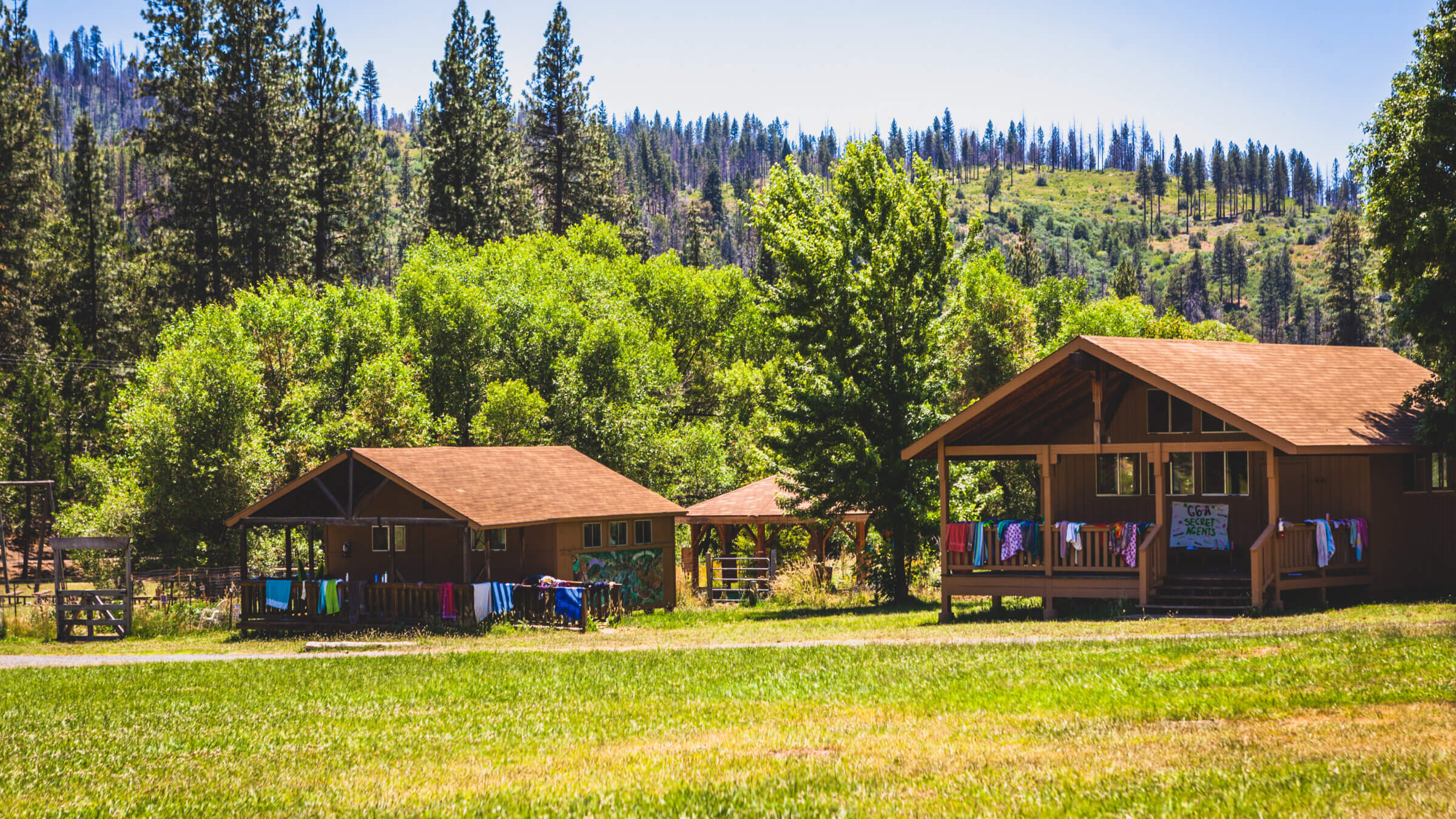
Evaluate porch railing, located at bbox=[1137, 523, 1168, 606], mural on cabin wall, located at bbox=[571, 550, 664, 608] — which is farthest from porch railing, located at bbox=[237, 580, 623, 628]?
porch railing, located at bbox=[1137, 523, 1168, 606]

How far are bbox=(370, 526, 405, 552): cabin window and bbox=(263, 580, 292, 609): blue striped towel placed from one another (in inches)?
128

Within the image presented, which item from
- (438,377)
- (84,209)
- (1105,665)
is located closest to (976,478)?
(1105,665)

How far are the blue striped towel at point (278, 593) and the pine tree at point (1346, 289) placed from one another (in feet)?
270

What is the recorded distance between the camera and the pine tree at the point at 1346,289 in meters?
92.8

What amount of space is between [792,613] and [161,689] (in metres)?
16.4

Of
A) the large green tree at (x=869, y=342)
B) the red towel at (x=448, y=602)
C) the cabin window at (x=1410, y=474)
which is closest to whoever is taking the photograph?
the cabin window at (x=1410, y=474)

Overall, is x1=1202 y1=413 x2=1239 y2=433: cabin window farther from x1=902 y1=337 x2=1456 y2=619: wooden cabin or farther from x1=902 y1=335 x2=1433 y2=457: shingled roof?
x1=902 y1=335 x2=1433 y2=457: shingled roof

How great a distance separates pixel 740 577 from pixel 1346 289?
70.6 m

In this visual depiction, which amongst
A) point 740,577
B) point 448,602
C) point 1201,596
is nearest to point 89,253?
point 740,577

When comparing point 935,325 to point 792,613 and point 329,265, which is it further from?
point 329,265

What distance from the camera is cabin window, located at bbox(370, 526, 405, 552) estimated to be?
1389 inches

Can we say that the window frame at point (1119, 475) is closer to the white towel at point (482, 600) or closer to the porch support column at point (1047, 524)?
the porch support column at point (1047, 524)

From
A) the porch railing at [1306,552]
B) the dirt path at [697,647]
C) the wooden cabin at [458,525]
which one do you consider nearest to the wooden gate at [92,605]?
the wooden cabin at [458,525]

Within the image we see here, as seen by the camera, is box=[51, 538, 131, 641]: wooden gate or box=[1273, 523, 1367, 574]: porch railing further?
box=[51, 538, 131, 641]: wooden gate
